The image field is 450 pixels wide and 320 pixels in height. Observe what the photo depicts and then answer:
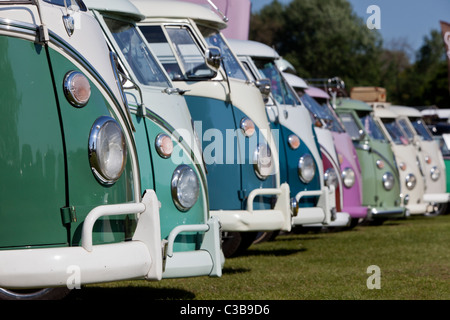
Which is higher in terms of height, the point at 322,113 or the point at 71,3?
the point at 71,3

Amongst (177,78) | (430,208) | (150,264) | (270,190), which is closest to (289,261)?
(270,190)

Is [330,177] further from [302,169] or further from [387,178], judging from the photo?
[387,178]

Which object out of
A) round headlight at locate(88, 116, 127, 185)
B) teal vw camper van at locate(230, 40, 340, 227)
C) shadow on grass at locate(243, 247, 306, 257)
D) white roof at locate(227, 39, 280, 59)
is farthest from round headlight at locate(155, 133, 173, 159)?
white roof at locate(227, 39, 280, 59)

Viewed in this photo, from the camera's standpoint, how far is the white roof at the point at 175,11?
29.5 ft

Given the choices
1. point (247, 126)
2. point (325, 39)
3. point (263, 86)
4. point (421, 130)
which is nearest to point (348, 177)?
point (263, 86)

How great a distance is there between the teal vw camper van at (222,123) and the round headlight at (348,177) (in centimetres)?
439

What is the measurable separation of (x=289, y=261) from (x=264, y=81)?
1.96 metres

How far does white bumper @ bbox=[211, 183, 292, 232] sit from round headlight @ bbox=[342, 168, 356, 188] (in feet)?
15.0

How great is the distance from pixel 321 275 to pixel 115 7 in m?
3.34

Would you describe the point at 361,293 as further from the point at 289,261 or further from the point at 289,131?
the point at 289,131

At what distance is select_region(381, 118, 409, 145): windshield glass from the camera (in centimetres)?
1692

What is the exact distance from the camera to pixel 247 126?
30.2 ft

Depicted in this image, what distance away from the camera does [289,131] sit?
1079 cm

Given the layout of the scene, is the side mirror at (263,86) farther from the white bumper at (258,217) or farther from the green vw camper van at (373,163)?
the green vw camper van at (373,163)
